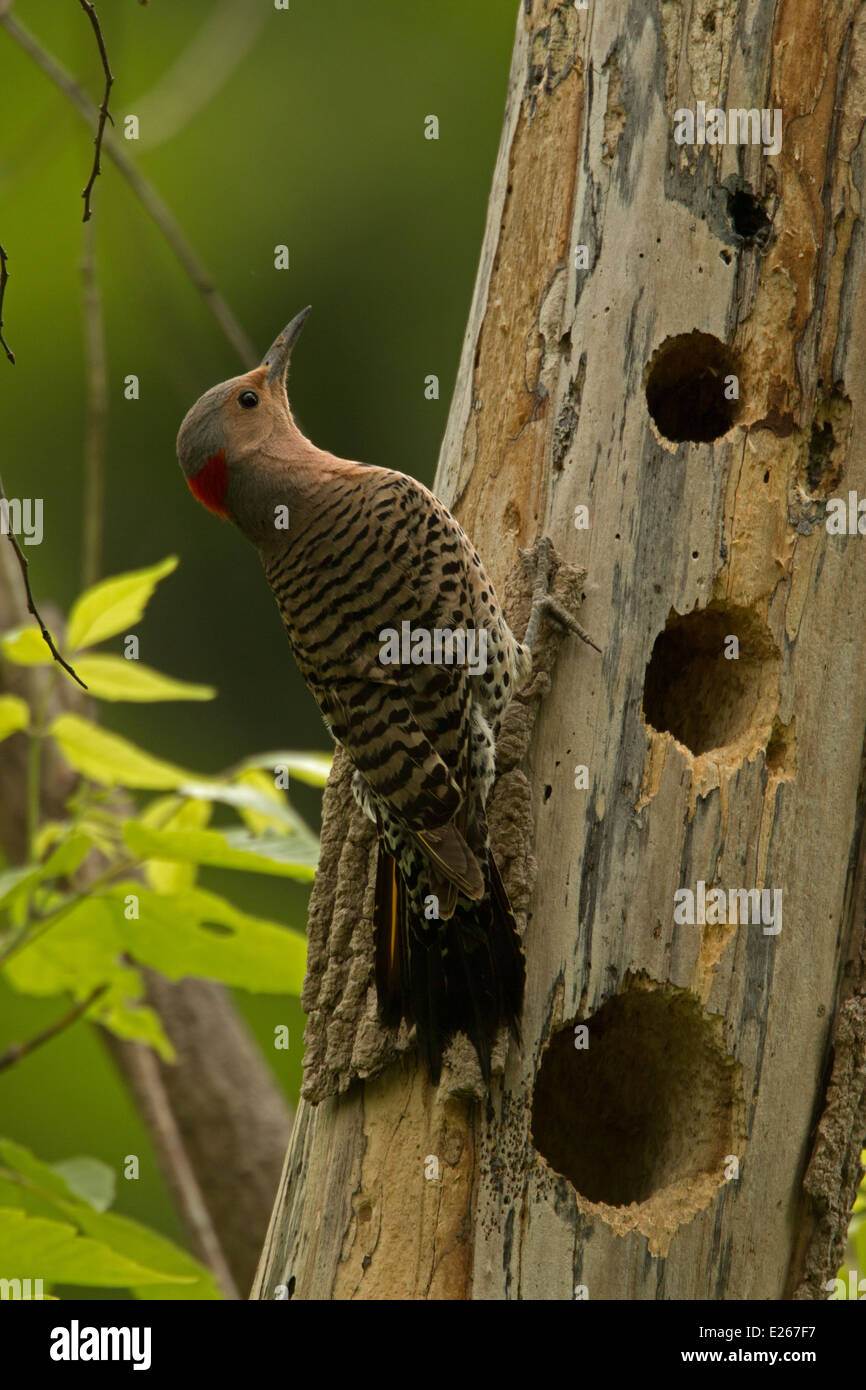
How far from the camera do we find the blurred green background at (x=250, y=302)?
7.89 m

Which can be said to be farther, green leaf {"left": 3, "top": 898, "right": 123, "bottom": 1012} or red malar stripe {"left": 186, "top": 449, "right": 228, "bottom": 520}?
red malar stripe {"left": 186, "top": 449, "right": 228, "bottom": 520}

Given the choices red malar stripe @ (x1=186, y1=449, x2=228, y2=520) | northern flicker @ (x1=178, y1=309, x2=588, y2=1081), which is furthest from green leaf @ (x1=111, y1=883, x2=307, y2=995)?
red malar stripe @ (x1=186, y1=449, x2=228, y2=520)

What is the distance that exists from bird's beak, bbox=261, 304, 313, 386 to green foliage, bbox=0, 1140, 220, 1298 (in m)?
1.80

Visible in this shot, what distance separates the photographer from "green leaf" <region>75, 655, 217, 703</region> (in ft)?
9.68

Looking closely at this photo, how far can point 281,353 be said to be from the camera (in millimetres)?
3680

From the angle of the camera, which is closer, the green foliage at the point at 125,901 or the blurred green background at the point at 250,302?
the green foliage at the point at 125,901

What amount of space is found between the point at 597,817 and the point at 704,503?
623 millimetres

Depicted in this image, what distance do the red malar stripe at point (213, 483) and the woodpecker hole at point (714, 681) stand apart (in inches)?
41.4

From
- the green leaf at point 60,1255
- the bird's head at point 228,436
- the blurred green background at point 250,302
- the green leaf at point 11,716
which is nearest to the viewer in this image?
the green leaf at point 60,1255

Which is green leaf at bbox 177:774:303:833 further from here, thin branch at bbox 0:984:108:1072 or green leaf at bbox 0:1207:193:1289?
green leaf at bbox 0:1207:193:1289

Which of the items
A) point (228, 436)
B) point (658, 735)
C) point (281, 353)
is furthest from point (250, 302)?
point (658, 735)

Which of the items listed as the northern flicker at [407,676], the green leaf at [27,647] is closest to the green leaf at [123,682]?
the green leaf at [27,647]

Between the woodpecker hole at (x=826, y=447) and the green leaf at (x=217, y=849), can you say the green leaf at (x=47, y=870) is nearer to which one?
the green leaf at (x=217, y=849)

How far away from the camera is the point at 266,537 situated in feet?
11.3
